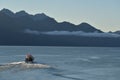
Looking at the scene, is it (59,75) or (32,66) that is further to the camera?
(32,66)

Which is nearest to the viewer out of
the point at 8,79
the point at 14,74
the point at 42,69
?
the point at 8,79

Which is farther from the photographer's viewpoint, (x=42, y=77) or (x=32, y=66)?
(x=32, y=66)

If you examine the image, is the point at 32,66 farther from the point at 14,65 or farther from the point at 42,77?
the point at 42,77

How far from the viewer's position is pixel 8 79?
306 ft

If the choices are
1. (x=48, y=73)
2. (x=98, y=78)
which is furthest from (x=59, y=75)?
(x=98, y=78)

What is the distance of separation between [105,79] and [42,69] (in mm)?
23458

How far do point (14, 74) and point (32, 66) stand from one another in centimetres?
1371

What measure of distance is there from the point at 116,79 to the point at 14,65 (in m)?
31.0

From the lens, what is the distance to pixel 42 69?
375 ft

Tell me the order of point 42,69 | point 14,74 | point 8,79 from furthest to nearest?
point 42,69 < point 14,74 < point 8,79

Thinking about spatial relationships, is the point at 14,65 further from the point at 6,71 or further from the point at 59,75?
the point at 59,75

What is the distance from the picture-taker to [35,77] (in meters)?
98.8

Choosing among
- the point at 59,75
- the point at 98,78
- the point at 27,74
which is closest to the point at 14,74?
the point at 27,74

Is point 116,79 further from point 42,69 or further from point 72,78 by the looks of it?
point 42,69
